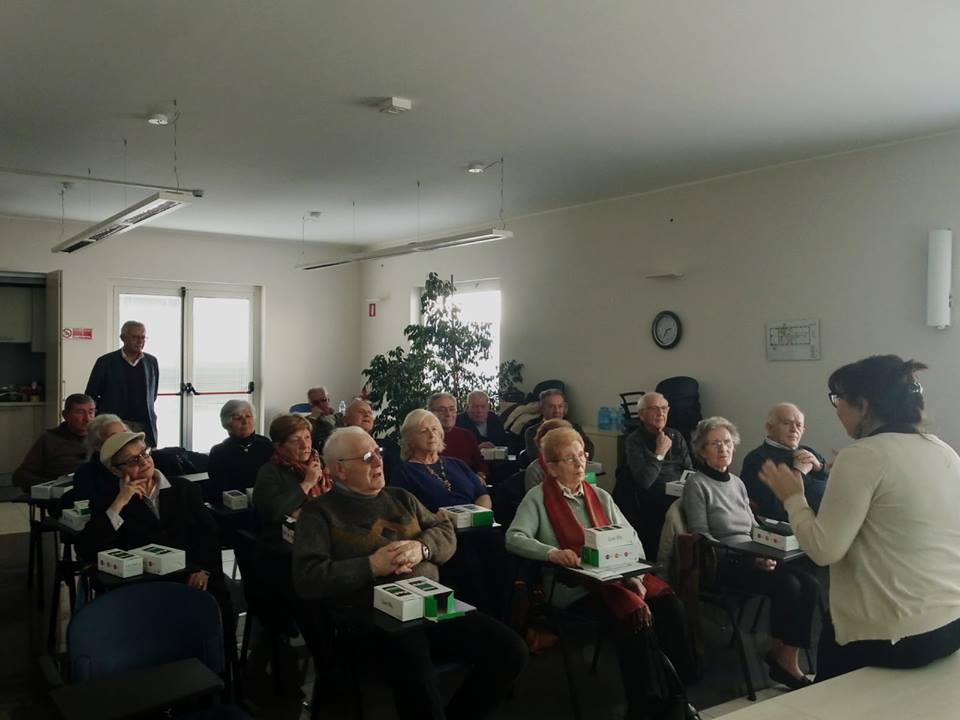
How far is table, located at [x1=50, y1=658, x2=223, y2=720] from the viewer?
191 cm

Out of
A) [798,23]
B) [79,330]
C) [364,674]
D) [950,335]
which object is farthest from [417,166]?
[79,330]

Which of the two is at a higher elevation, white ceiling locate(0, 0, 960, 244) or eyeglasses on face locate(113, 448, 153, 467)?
white ceiling locate(0, 0, 960, 244)

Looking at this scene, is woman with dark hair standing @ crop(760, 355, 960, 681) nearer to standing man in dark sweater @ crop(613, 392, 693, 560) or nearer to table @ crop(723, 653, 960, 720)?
table @ crop(723, 653, 960, 720)

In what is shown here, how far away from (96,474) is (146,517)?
0.41 meters

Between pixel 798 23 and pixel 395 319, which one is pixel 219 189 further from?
pixel 798 23

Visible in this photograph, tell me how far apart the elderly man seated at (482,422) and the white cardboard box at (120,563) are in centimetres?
405

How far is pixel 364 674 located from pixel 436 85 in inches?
119

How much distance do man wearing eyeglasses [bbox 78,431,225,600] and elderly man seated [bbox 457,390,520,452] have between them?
3.55 metres

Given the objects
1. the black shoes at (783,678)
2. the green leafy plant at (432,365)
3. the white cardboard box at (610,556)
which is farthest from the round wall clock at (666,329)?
the white cardboard box at (610,556)

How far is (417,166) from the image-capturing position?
6.32 m

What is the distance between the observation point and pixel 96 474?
371 cm

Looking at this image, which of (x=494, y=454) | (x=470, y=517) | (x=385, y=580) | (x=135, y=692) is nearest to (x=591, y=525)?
(x=470, y=517)

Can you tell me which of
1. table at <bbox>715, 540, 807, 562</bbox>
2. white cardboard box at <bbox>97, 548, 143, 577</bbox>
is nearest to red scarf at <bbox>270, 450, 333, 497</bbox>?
white cardboard box at <bbox>97, 548, 143, 577</bbox>

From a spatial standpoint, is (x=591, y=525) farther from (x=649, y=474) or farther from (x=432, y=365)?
(x=432, y=365)
